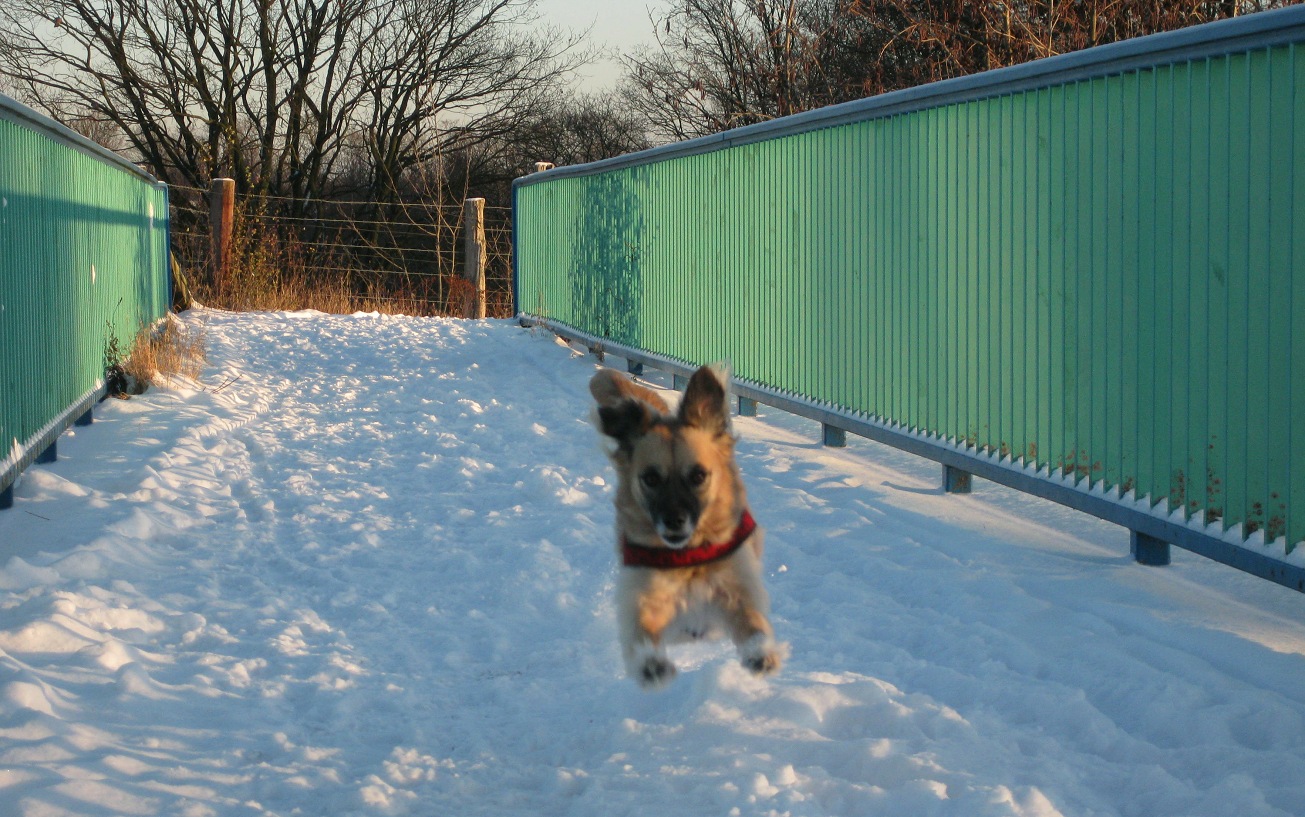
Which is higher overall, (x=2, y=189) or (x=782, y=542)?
(x=2, y=189)

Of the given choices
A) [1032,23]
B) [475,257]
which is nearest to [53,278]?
[1032,23]

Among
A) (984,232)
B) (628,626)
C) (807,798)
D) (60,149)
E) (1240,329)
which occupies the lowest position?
(807,798)

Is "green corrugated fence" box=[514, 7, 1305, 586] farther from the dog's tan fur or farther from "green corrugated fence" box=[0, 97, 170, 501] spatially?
"green corrugated fence" box=[0, 97, 170, 501]

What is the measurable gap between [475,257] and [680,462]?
747 inches

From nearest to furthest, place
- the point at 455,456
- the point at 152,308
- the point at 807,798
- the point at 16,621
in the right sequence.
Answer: the point at 807,798 < the point at 16,621 < the point at 455,456 < the point at 152,308

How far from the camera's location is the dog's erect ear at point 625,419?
4.55 meters

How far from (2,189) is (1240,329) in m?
6.38

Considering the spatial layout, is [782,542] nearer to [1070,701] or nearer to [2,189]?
[1070,701]

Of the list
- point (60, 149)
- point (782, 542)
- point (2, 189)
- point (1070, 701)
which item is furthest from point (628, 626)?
point (60, 149)

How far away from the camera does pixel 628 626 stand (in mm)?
4418

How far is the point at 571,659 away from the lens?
523 centimetres

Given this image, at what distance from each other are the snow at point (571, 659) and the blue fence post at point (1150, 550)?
15 centimetres

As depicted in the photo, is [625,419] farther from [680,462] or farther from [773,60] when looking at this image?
[773,60]

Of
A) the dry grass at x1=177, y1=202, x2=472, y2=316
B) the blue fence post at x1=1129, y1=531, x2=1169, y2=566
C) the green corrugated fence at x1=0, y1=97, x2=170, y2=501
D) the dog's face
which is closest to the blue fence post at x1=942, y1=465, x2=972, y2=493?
the blue fence post at x1=1129, y1=531, x2=1169, y2=566
